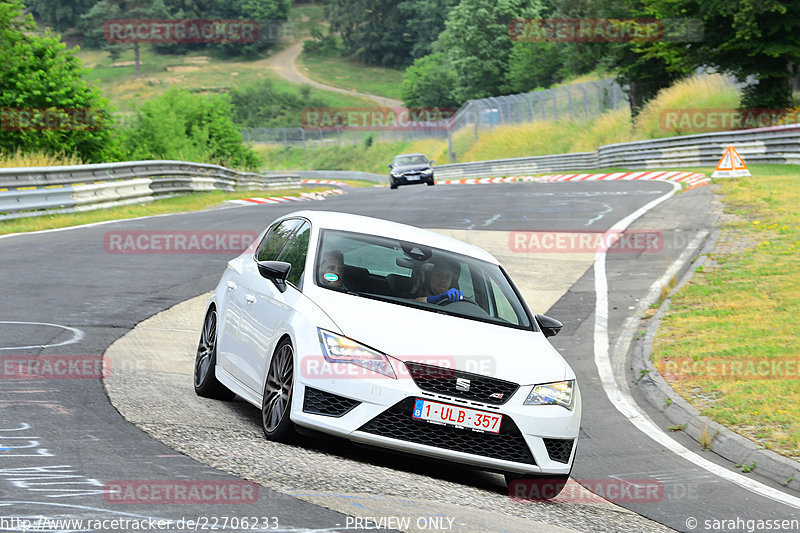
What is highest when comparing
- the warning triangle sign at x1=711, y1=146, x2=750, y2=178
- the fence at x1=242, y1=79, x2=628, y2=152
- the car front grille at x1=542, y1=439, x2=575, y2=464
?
the fence at x1=242, y1=79, x2=628, y2=152

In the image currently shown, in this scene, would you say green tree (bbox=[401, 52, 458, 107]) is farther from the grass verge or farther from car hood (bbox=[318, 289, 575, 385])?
car hood (bbox=[318, 289, 575, 385])

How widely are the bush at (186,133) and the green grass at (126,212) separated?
9.63 ft

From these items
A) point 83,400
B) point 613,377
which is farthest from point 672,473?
point 83,400

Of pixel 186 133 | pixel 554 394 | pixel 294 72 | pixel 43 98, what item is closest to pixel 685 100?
pixel 186 133

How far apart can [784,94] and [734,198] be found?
56.7 feet

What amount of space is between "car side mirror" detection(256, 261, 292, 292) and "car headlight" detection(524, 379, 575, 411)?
1.94m

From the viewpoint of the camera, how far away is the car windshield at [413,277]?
7.34 metres

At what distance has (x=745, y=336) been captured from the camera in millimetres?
11695

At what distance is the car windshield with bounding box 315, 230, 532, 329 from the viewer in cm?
734

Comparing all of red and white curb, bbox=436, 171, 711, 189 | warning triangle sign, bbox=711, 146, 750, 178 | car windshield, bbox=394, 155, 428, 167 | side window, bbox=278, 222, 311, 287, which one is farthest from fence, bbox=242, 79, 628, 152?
side window, bbox=278, 222, 311, 287

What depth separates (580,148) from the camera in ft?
183

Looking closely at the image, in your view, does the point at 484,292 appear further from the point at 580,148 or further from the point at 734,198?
the point at 580,148

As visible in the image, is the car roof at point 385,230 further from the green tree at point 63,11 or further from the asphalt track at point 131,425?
the green tree at point 63,11

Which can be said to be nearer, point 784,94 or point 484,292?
point 484,292
